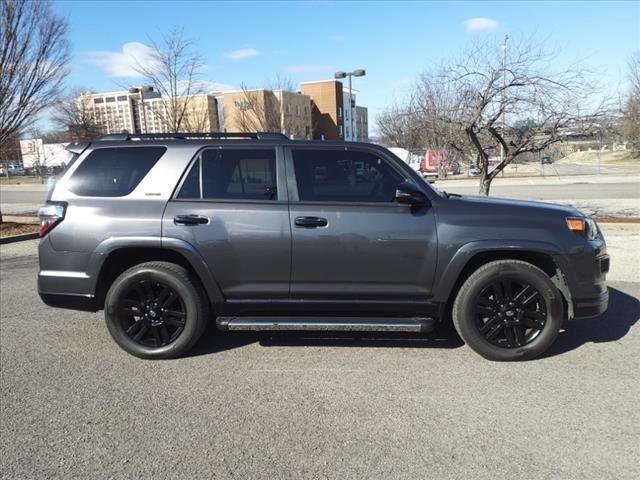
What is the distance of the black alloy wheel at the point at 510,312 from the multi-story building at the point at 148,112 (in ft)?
50.0

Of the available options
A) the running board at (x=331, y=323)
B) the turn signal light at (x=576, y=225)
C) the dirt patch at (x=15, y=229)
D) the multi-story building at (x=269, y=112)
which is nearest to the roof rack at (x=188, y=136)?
the running board at (x=331, y=323)

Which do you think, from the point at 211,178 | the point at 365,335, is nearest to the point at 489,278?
the point at 365,335

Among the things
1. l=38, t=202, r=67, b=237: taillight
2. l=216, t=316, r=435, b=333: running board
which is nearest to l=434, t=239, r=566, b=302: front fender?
l=216, t=316, r=435, b=333: running board

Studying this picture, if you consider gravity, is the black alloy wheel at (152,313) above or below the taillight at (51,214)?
below

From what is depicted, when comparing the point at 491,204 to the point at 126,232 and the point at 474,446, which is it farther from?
the point at 126,232

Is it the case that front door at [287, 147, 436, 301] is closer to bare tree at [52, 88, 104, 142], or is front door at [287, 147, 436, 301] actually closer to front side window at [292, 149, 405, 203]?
front side window at [292, 149, 405, 203]

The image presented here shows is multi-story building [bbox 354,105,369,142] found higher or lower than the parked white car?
higher

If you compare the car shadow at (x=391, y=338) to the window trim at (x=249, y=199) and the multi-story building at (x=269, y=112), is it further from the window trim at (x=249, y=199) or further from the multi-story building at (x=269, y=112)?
the multi-story building at (x=269, y=112)

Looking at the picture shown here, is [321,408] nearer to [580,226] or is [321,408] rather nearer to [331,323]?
[331,323]

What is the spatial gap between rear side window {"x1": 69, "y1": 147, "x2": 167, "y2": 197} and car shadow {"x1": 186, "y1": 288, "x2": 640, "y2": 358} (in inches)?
63.4

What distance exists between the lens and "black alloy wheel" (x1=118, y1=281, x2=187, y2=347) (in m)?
4.25

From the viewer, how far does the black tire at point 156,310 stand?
4172 millimetres

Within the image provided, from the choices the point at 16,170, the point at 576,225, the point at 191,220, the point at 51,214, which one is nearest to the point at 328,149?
the point at 191,220

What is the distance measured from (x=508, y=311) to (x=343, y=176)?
1784mm
